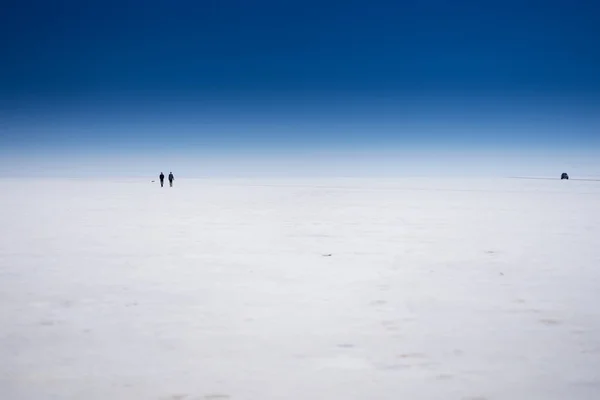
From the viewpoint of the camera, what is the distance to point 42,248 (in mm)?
10883

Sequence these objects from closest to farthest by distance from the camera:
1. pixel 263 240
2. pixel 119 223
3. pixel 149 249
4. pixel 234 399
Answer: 1. pixel 234 399
2. pixel 149 249
3. pixel 263 240
4. pixel 119 223

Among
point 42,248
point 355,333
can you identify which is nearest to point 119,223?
point 42,248

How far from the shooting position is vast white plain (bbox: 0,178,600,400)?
13.2ft

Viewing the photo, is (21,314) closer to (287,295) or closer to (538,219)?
(287,295)

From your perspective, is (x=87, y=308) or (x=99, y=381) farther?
(x=87, y=308)

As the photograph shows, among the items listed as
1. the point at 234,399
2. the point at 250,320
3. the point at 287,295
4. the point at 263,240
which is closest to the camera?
the point at 234,399

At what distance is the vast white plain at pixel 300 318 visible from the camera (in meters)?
4.02

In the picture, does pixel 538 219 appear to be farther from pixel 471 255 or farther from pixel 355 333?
pixel 355 333

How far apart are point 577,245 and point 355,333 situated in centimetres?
895

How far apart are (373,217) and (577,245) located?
8079 mm

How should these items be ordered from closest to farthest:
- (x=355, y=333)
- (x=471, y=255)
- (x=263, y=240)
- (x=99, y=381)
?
(x=99, y=381), (x=355, y=333), (x=471, y=255), (x=263, y=240)

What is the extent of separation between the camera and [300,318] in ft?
18.9

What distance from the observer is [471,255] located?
9.98 metres

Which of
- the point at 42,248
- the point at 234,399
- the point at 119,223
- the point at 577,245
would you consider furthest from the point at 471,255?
the point at 119,223
